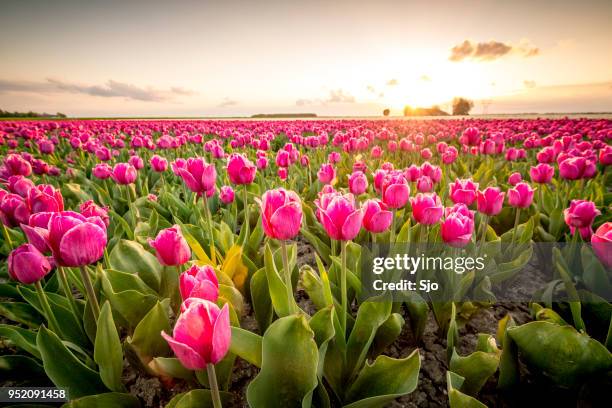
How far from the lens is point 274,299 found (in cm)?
145

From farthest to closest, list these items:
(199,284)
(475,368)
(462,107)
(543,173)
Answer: (462,107), (543,173), (475,368), (199,284)

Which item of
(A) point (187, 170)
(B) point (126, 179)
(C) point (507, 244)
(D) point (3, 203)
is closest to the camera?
(D) point (3, 203)

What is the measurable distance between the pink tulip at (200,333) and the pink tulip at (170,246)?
65 cm

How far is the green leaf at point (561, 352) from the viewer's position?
1.28 metres

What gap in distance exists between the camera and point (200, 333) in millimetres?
859

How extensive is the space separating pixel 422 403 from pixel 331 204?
44.7 inches

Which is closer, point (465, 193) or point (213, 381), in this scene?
point (213, 381)

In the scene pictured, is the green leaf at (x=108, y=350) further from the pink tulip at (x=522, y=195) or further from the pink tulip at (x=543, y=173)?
the pink tulip at (x=543, y=173)

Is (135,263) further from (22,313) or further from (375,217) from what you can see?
(375,217)

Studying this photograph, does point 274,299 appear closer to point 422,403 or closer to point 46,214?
point 422,403

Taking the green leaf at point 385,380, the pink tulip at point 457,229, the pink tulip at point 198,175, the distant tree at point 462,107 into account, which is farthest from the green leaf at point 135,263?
the distant tree at point 462,107

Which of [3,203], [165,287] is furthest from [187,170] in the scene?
[3,203]

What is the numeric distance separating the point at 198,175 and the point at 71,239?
3.16ft

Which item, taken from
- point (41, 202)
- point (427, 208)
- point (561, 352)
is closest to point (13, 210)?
point (41, 202)
